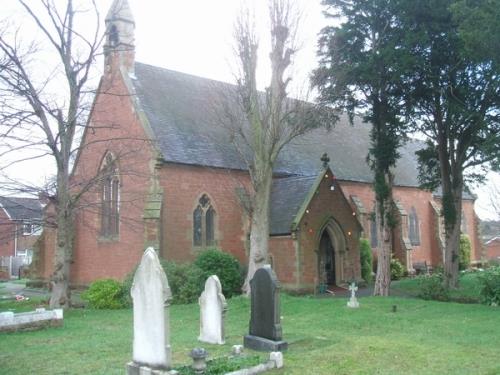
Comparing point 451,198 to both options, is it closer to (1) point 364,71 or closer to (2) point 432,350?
(1) point 364,71

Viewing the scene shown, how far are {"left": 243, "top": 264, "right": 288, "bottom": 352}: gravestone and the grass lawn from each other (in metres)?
0.53

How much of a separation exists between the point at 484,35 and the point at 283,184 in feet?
41.0

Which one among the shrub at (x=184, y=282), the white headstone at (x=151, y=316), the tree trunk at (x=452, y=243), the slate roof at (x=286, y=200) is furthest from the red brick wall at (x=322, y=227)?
the white headstone at (x=151, y=316)

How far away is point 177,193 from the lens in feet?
78.4

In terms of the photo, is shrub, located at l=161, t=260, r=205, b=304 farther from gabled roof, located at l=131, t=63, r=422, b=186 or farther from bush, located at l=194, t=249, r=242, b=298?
gabled roof, located at l=131, t=63, r=422, b=186

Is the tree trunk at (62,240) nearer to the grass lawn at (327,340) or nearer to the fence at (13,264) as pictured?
the grass lawn at (327,340)

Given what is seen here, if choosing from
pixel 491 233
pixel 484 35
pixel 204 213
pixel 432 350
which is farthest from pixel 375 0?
pixel 491 233

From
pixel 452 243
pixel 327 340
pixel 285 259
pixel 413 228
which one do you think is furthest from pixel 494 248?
pixel 327 340

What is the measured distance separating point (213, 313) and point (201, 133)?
15282 mm

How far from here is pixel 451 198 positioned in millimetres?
22797

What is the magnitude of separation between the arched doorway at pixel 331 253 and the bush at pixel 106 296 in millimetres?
9844

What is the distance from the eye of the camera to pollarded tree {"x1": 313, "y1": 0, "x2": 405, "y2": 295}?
814 inches

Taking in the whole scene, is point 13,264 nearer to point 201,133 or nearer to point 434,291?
→ point 201,133

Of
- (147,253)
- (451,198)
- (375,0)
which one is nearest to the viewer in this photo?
(147,253)
